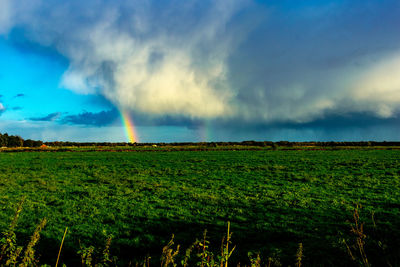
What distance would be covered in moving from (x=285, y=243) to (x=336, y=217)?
516cm

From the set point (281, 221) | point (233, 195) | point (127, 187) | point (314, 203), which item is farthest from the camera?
Result: point (127, 187)

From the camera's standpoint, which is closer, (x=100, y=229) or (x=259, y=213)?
(x=100, y=229)

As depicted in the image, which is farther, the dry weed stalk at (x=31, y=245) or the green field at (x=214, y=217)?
the green field at (x=214, y=217)

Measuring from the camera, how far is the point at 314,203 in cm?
1753

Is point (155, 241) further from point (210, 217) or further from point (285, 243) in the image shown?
point (285, 243)

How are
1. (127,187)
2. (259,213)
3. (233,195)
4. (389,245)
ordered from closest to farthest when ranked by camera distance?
(389,245) → (259,213) → (233,195) → (127,187)

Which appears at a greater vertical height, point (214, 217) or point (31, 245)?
point (31, 245)

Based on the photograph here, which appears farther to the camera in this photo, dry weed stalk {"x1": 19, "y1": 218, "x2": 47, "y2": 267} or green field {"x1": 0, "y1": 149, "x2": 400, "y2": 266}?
green field {"x1": 0, "y1": 149, "x2": 400, "y2": 266}

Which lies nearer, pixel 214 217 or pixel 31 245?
pixel 31 245

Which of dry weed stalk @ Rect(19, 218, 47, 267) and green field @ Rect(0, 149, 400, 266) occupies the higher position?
dry weed stalk @ Rect(19, 218, 47, 267)

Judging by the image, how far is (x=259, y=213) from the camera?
50.3ft

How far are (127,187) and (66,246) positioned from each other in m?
13.1

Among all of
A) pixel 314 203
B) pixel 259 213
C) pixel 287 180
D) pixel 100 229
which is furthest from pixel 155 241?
pixel 287 180

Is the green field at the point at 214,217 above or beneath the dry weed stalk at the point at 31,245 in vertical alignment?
beneath
